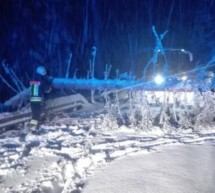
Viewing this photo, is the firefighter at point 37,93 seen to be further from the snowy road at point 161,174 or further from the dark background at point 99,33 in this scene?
the dark background at point 99,33

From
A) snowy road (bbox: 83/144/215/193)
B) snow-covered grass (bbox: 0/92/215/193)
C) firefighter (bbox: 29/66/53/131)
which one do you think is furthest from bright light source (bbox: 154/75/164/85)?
snowy road (bbox: 83/144/215/193)

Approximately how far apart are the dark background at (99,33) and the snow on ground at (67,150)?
6699 millimetres

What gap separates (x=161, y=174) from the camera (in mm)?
Result: 4098

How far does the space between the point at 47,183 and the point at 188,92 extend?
5.59 meters

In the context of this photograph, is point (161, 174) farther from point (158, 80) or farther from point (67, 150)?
point (158, 80)

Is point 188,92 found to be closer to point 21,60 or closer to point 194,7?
point 21,60

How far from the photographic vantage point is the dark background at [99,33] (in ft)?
57.2

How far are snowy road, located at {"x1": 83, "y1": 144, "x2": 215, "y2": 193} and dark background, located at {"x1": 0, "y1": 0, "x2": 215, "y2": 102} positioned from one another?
311 inches

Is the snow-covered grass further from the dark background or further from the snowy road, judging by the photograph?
the dark background

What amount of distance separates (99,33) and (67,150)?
866 inches

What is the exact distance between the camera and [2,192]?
13.2 feet

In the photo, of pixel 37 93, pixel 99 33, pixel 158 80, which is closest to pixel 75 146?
pixel 37 93

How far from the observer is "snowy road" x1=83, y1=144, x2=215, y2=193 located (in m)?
3.70

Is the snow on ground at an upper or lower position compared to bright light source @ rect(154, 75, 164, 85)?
lower
